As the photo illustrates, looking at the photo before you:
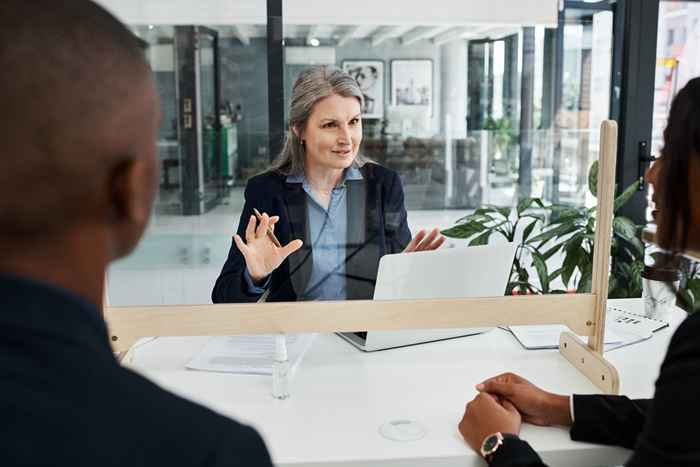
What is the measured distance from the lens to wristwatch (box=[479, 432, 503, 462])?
3.95 ft

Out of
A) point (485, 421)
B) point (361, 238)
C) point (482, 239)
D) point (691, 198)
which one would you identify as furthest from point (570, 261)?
point (691, 198)

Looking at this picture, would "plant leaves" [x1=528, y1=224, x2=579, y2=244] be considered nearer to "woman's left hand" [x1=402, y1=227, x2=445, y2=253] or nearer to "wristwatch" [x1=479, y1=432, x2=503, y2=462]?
"woman's left hand" [x1=402, y1=227, x2=445, y2=253]

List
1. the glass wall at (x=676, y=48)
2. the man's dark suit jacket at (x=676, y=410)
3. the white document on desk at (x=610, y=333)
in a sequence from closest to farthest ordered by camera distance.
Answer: the man's dark suit jacket at (x=676, y=410) < the white document on desk at (x=610, y=333) < the glass wall at (x=676, y=48)

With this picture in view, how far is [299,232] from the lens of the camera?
1.70 meters

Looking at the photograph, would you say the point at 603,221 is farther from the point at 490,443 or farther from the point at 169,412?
the point at 169,412

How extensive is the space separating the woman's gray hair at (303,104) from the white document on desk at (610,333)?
0.62 meters

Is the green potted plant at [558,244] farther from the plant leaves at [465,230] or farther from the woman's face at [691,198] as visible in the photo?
the woman's face at [691,198]

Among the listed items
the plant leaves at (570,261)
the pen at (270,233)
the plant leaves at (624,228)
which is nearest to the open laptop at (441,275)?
the pen at (270,233)

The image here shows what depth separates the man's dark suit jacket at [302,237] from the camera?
1682 millimetres

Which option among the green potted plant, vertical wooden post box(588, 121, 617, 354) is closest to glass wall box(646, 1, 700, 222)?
the green potted plant

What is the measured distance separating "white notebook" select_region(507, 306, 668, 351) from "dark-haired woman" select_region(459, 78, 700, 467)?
50 cm

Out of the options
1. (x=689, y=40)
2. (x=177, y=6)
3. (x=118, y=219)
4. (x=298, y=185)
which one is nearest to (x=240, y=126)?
(x=177, y=6)

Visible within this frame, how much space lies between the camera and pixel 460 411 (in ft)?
4.65

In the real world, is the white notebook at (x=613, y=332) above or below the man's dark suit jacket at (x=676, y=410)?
below
